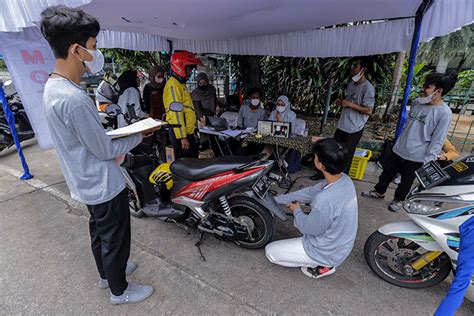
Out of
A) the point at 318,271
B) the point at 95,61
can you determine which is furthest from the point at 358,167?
the point at 95,61

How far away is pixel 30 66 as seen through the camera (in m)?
2.73

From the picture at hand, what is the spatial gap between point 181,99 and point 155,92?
4.93 feet

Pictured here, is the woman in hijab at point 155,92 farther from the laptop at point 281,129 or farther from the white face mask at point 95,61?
the white face mask at point 95,61

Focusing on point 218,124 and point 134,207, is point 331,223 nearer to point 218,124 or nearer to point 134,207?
point 134,207

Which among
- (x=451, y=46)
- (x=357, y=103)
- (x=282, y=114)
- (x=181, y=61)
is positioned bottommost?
(x=282, y=114)

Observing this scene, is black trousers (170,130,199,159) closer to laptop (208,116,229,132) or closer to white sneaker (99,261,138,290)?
laptop (208,116,229,132)

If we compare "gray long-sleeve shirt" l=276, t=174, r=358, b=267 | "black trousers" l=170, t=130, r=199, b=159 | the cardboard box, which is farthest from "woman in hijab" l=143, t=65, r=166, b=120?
"gray long-sleeve shirt" l=276, t=174, r=358, b=267

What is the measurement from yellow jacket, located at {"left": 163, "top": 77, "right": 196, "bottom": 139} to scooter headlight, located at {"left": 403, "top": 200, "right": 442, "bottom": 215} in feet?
7.87

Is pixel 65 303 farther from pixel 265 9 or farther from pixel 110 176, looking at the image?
pixel 265 9

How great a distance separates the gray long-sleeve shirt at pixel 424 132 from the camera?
254cm

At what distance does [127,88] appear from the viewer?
397 cm

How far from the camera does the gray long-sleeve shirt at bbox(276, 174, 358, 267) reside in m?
1.70

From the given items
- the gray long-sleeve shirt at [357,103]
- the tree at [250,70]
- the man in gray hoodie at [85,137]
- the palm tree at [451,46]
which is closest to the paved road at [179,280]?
the man in gray hoodie at [85,137]

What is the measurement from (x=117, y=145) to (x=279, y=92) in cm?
671
